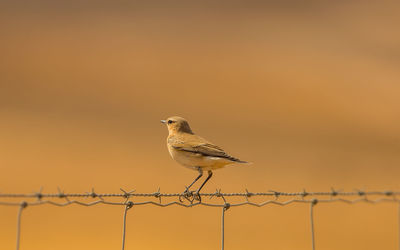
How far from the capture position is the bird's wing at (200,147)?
19.9 ft

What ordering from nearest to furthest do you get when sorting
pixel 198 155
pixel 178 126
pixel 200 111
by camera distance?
pixel 198 155 → pixel 178 126 → pixel 200 111

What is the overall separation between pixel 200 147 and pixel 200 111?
68.5 feet

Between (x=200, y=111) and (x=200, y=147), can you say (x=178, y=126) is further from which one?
(x=200, y=111)

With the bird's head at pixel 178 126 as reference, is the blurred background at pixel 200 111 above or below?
above

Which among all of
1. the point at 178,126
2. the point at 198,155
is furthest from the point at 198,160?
the point at 178,126

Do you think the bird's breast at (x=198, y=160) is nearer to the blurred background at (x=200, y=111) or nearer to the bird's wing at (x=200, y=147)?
the bird's wing at (x=200, y=147)

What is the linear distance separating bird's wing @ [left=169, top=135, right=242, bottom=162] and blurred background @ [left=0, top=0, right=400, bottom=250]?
6915 millimetres

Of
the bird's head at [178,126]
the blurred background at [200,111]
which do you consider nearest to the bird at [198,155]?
the bird's head at [178,126]

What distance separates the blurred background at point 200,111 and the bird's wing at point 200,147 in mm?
6915

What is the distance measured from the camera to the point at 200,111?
27.1 metres

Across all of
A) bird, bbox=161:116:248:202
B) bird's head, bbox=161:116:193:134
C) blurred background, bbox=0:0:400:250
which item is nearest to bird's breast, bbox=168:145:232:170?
bird, bbox=161:116:248:202

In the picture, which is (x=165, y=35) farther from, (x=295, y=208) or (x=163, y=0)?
(x=295, y=208)

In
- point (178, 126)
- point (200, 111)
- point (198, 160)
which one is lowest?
point (198, 160)

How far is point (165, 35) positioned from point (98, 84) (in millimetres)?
11361
